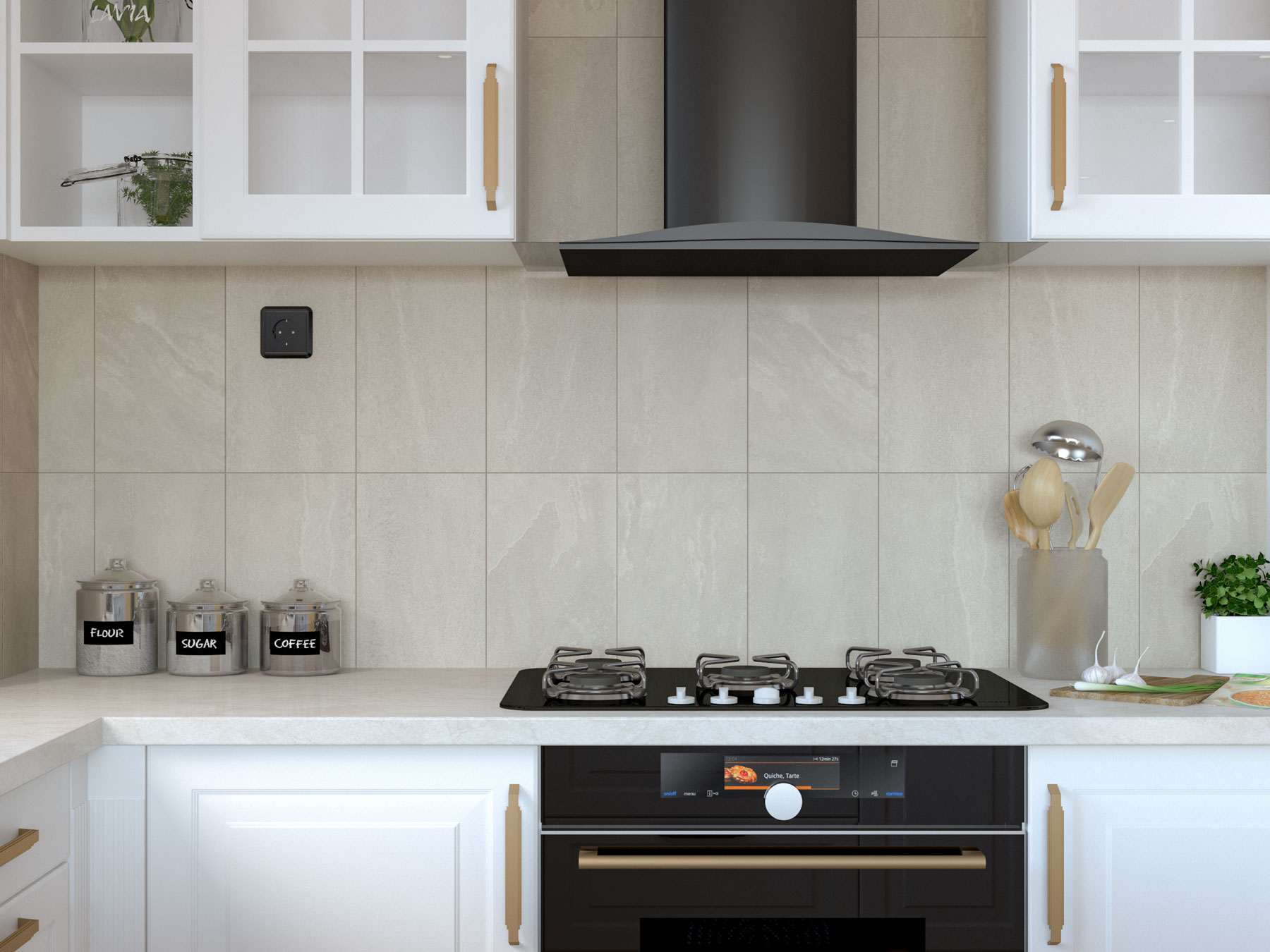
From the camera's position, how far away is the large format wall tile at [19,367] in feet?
6.72

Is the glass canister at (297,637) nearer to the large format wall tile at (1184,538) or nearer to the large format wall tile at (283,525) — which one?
the large format wall tile at (283,525)

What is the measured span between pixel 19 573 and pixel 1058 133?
2.10 meters

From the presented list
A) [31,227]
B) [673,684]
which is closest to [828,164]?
[673,684]

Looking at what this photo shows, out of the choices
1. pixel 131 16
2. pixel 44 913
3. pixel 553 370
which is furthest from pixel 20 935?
pixel 131 16

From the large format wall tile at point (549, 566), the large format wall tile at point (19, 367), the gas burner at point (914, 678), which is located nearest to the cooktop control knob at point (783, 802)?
the gas burner at point (914, 678)

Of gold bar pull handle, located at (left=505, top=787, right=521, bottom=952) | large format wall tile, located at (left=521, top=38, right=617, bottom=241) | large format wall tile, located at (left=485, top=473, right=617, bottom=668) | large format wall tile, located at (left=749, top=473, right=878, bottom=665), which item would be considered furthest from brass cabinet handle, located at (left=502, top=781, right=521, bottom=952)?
large format wall tile, located at (left=521, top=38, right=617, bottom=241)

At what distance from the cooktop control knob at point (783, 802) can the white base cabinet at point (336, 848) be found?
364 mm

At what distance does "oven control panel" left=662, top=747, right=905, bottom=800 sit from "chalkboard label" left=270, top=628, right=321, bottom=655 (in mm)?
785

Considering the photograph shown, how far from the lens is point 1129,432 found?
218 centimetres

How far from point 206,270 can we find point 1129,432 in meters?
1.91

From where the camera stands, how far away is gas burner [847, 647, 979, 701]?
177cm

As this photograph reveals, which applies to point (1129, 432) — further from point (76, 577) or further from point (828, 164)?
point (76, 577)

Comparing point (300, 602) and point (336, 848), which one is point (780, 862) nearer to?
point (336, 848)

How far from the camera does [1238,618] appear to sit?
2.04 m
